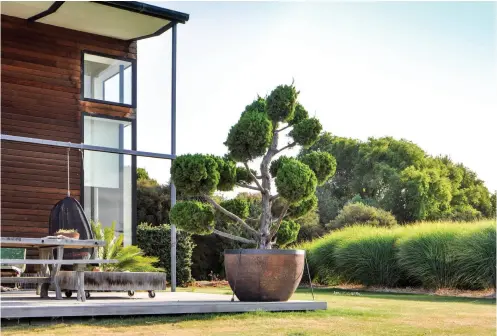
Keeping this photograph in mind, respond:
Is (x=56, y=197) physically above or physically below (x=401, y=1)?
below

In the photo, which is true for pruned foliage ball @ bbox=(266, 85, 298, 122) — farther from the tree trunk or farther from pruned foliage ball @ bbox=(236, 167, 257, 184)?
pruned foliage ball @ bbox=(236, 167, 257, 184)

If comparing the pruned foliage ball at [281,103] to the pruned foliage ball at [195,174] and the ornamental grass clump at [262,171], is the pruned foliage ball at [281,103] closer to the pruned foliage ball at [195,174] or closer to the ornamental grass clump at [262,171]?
the ornamental grass clump at [262,171]

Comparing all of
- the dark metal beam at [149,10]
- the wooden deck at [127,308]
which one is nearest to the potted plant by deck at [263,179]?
the wooden deck at [127,308]

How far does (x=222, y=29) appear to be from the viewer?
1243 centimetres

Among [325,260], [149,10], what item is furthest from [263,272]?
[325,260]

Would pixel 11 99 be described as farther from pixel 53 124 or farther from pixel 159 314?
pixel 159 314

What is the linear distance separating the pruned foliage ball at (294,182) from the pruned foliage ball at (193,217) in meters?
0.87

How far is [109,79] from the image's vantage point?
1241cm

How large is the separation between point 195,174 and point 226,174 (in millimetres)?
589

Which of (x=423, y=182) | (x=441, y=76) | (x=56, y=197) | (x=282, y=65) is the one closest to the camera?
(x=56, y=197)

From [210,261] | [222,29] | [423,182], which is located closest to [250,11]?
[222,29]

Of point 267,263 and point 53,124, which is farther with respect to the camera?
point 53,124

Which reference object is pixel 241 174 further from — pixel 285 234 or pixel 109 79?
pixel 109 79

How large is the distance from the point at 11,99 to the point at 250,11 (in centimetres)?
415
